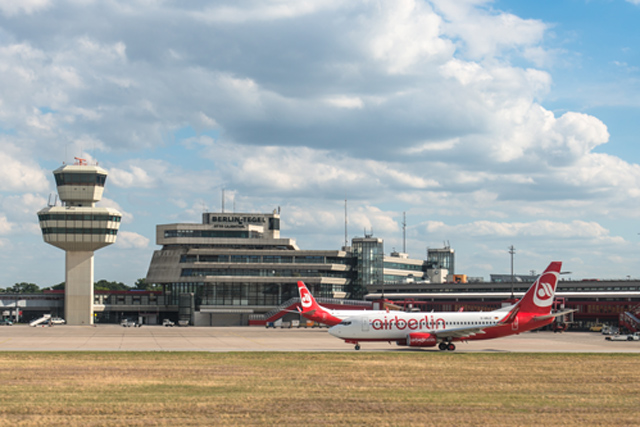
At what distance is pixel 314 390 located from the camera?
34750 millimetres

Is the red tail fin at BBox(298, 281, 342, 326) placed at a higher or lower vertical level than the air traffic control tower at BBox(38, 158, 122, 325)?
lower

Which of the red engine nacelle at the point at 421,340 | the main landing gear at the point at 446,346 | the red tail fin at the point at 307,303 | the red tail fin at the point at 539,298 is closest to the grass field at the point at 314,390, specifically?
the red engine nacelle at the point at 421,340

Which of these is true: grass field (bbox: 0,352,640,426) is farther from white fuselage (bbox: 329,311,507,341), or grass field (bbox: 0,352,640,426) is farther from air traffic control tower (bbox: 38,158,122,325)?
air traffic control tower (bbox: 38,158,122,325)

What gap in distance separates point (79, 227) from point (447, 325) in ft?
368

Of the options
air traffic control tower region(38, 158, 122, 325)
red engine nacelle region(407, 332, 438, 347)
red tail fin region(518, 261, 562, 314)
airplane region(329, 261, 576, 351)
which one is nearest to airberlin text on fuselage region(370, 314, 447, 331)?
airplane region(329, 261, 576, 351)

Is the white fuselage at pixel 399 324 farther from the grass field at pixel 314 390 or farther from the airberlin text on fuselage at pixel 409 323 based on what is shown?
the grass field at pixel 314 390

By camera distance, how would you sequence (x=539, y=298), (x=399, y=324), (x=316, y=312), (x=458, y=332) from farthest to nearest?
1. (x=316, y=312)
2. (x=539, y=298)
3. (x=399, y=324)
4. (x=458, y=332)

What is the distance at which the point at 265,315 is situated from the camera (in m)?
153

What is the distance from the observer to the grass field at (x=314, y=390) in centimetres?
2733

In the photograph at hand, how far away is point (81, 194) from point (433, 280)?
96837 mm

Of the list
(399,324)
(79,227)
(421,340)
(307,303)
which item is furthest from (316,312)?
(79,227)

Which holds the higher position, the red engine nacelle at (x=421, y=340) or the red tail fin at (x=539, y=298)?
the red tail fin at (x=539, y=298)

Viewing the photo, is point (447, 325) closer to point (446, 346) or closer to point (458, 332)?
point (458, 332)

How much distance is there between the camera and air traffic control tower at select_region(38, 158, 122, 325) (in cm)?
15638
